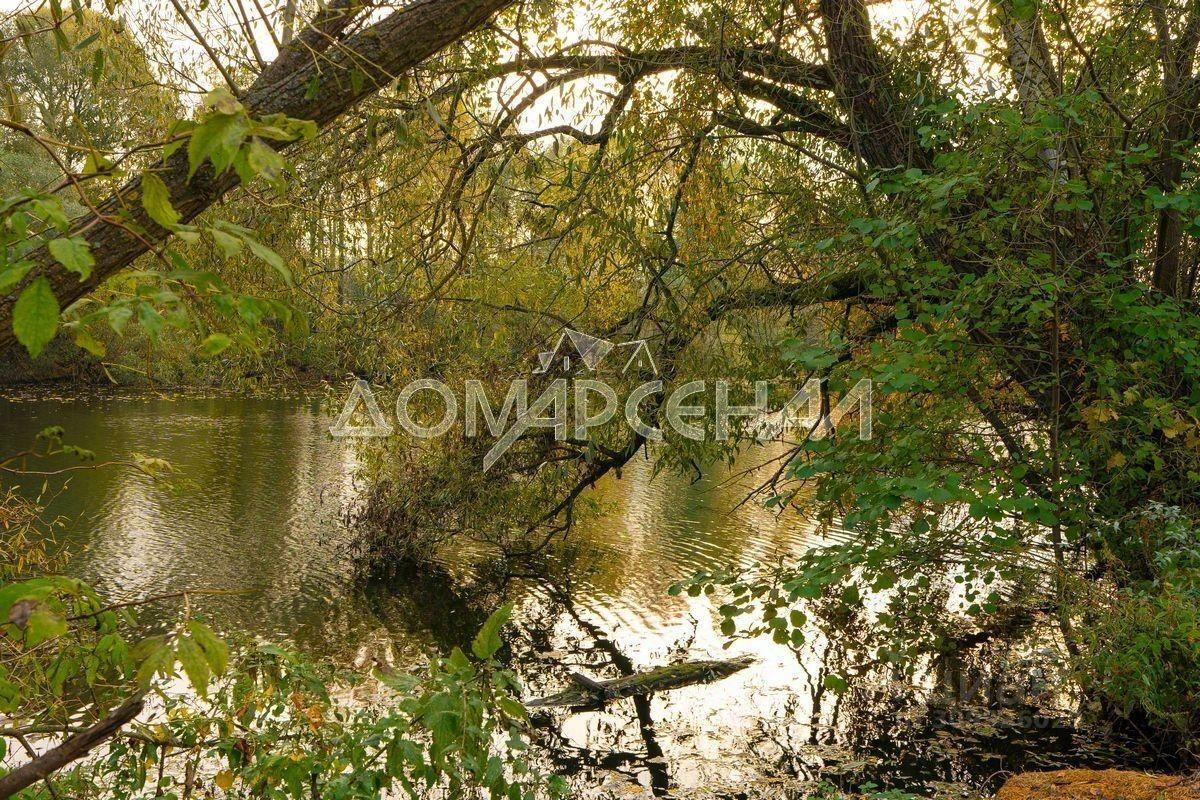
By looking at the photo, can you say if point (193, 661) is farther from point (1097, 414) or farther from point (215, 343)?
point (1097, 414)

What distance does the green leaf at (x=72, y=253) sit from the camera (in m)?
1.16

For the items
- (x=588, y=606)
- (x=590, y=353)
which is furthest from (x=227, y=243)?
(x=588, y=606)

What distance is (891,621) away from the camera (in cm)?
486

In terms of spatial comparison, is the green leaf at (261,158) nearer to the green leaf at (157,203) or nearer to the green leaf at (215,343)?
the green leaf at (157,203)

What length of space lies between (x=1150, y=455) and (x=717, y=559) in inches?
250

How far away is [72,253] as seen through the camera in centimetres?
118

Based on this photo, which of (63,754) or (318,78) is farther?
(318,78)

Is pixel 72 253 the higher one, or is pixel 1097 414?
pixel 72 253

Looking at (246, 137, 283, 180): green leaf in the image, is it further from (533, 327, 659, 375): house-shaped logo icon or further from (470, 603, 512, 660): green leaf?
(533, 327, 659, 375): house-shaped logo icon

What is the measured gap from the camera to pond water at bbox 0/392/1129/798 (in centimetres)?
593

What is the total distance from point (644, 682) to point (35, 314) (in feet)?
21.7

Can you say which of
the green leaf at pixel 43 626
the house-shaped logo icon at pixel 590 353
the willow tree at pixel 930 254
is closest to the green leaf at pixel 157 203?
the green leaf at pixel 43 626

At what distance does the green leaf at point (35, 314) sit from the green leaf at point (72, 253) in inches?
1.5

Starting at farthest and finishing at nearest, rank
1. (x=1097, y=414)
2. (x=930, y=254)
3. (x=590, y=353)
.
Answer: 1. (x=590, y=353)
2. (x=930, y=254)
3. (x=1097, y=414)
